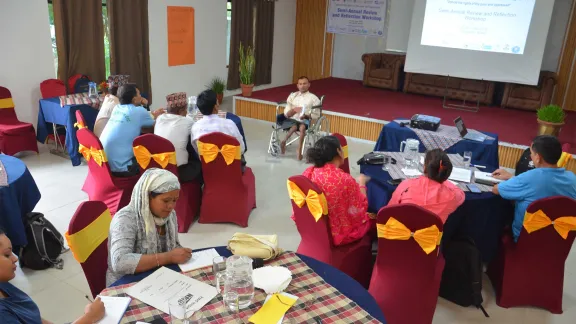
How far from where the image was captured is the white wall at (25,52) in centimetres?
535

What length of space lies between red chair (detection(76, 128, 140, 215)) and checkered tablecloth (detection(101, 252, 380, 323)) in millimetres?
2055

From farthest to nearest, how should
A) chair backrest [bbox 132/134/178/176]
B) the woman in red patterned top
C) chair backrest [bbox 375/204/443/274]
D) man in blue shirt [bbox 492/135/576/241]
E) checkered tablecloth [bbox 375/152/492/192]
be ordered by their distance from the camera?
chair backrest [bbox 132/134/178/176], checkered tablecloth [bbox 375/152/492/192], man in blue shirt [bbox 492/135/576/241], the woman in red patterned top, chair backrest [bbox 375/204/443/274]

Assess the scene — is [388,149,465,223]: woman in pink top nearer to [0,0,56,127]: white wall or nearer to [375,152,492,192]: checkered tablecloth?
[375,152,492,192]: checkered tablecloth

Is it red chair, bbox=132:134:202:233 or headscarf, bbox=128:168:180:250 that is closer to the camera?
headscarf, bbox=128:168:180:250

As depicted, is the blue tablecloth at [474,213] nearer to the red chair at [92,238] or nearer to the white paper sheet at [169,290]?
the white paper sheet at [169,290]

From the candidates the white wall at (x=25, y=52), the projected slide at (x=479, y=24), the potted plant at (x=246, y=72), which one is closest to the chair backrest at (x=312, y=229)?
the white wall at (x=25, y=52)

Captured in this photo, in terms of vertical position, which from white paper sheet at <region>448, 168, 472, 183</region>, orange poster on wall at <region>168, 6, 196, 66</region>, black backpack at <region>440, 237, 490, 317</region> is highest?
orange poster on wall at <region>168, 6, 196, 66</region>

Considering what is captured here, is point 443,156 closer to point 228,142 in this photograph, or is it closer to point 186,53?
point 228,142

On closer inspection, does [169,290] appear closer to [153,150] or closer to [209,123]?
[153,150]

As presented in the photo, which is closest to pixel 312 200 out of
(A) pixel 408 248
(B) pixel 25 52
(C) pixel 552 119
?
(A) pixel 408 248

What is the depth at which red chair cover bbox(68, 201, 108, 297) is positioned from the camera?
1.88 meters

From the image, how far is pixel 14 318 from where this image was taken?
1.45 metres

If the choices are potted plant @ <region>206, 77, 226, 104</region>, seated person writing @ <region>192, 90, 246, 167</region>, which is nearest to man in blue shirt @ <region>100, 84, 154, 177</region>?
seated person writing @ <region>192, 90, 246, 167</region>

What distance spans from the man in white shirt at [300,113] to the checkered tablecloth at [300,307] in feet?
12.8
